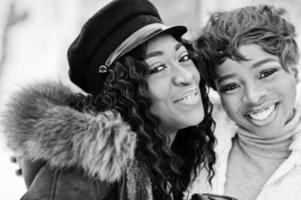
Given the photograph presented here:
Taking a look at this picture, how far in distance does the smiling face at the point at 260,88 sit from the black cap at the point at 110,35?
0.28 metres

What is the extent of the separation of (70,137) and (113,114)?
14cm

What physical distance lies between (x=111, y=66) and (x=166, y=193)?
1.38 feet

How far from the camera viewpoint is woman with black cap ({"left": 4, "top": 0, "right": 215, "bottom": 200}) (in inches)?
44.9

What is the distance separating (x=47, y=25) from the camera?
3.43m

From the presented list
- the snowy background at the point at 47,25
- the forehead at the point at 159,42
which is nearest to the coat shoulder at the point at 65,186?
the forehead at the point at 159,42

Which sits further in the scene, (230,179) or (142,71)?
(230,179)

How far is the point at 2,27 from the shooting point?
3.27 meters

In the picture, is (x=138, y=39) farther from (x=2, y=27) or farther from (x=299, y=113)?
(x=2, y=27)

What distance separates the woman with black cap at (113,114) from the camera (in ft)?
3.75

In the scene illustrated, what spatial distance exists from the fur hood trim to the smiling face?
445 millimetres

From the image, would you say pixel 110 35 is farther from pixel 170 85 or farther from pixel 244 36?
pixel 244 36

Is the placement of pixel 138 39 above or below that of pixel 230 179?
above

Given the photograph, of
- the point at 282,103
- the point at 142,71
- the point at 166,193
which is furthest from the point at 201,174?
the point at 142,71

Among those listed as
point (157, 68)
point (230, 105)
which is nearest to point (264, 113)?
point (230, 105)
